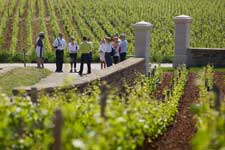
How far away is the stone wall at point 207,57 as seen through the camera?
2241 centimetres

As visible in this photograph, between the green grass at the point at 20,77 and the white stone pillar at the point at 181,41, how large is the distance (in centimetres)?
487

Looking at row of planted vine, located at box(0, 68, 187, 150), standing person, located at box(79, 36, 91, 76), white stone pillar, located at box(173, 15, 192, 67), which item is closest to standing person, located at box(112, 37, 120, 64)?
standing person, located at box(79, 36, 91, 76)

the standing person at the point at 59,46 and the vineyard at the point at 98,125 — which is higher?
the vineyard at the point at 98,125

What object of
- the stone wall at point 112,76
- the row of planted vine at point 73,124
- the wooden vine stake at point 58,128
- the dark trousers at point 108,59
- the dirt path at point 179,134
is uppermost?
the wooden vine stake at point 58,128

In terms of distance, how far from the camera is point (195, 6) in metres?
50.4

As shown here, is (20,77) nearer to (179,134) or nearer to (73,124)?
(179,134)

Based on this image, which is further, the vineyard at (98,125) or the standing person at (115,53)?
the standing person at (115,53)

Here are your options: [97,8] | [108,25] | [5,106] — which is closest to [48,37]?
[108,25]

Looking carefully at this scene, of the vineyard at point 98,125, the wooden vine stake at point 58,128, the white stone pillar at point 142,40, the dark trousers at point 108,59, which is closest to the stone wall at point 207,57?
the white stone pillar at point 142,40

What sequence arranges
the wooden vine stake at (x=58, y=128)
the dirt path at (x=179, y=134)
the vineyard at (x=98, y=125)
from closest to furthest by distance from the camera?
the wooden vine stake at (x=58, y=128), the vineyard at (x=98, y=125), the dirt path at (x=179, y=134)

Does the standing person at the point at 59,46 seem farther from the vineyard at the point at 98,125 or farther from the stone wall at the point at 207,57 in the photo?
the vineyard at the point at 98,125

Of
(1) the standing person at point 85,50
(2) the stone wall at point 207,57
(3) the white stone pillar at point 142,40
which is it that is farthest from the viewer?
(2) the stone wall at point 207,57

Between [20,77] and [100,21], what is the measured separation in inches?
960

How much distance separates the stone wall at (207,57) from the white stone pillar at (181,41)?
219 mm
